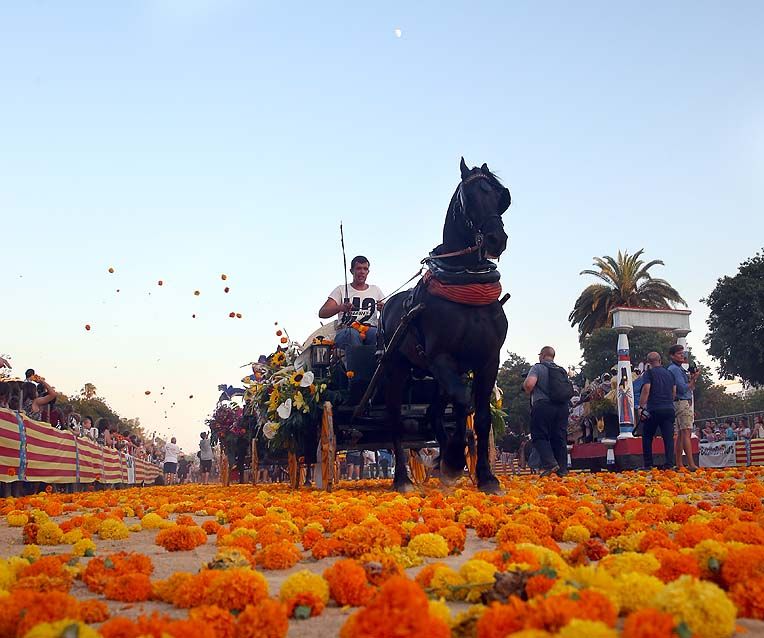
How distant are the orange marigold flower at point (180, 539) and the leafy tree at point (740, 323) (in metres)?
38.4

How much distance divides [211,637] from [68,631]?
0.95ft

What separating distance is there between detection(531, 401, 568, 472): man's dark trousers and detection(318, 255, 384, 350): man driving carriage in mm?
3638

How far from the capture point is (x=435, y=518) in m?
3.88

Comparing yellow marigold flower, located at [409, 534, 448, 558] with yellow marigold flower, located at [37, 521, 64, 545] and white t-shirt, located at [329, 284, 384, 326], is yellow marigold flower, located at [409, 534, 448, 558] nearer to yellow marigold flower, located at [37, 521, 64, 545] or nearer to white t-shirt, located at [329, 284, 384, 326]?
yellow marigold flower, located at [37, 521, 64, 545]

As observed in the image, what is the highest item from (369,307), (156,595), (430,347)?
(369,307)

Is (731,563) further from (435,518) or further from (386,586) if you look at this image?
(435,518)

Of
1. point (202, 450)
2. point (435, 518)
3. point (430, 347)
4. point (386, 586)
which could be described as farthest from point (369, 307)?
point (202, 450)

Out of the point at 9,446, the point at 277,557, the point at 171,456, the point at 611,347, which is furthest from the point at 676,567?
the point at 611,347

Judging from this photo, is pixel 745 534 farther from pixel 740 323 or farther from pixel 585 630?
pixel 740 323

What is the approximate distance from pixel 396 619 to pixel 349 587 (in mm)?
686

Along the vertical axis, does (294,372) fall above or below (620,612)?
above

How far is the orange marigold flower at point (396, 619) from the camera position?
1577 mm

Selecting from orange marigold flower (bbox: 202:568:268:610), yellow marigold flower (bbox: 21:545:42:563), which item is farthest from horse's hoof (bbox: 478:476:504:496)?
orange marigold flower (bbox: 202:568:268:610)

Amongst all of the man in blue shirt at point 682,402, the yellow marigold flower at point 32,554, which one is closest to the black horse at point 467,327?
the yellow marigold flower at point 32,554
